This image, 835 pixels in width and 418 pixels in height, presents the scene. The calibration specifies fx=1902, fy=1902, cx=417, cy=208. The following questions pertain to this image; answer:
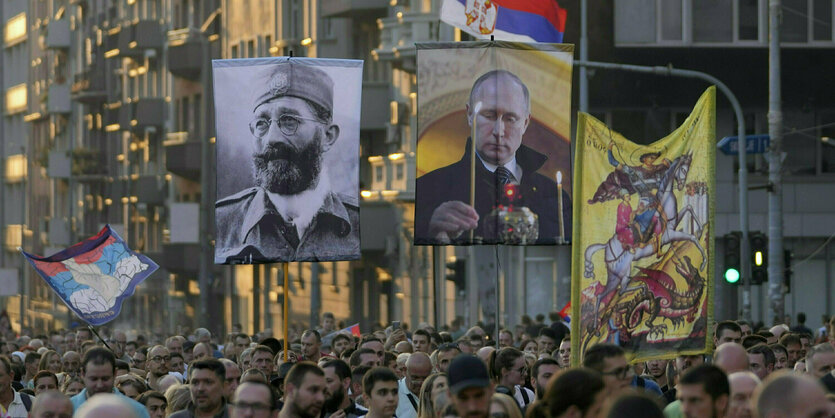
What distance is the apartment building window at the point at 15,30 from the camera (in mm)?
89875

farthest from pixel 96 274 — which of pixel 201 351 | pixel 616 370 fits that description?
pixel 616 370

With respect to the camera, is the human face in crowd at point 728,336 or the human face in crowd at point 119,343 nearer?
the human face in crowd at point 728,336

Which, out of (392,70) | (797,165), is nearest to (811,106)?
(797,165)

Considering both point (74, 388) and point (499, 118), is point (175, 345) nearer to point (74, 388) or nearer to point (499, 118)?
Result: point (499, 118)

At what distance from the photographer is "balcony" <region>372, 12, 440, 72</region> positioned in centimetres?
4131

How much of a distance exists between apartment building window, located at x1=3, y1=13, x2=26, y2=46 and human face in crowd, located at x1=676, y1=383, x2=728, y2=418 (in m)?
83.5

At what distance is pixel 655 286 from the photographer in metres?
13.2

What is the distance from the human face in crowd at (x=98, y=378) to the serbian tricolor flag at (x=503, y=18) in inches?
289

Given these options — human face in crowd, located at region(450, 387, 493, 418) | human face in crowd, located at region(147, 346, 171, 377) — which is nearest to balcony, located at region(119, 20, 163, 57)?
human face in crowd, located at region(147, 346, 171, 377)

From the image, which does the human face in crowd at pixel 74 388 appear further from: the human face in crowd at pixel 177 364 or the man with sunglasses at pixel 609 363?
the man with sunglasses at pixel 609 363

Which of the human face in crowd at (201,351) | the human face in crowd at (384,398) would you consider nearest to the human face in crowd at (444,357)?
the human face in crowd at (201,351)

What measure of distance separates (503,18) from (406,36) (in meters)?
22.7

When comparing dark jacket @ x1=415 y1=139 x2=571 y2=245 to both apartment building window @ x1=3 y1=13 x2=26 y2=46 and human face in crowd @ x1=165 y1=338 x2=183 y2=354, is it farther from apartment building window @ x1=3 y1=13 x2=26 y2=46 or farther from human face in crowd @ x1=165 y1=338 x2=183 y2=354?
apartment building window @ x1=3 y1=13 x2=26 y2=46

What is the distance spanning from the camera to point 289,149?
15609 millimetres
